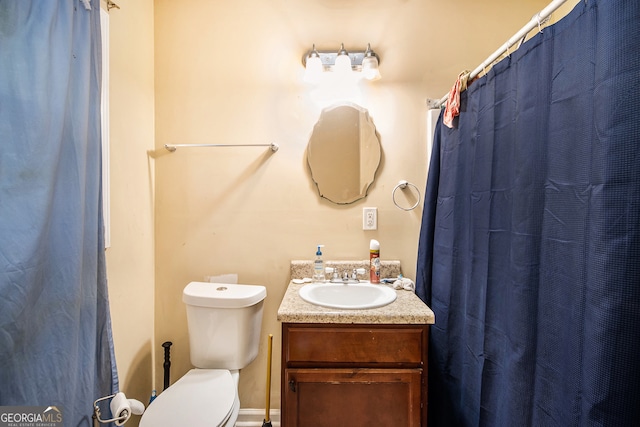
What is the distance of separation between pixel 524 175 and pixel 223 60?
160cm

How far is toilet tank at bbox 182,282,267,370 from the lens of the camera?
1334 mm

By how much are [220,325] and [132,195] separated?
0.79 metres

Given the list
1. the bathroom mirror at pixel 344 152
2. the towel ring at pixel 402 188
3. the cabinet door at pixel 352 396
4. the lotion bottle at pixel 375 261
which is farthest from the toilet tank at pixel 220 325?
the towel ring at pixel 402 188

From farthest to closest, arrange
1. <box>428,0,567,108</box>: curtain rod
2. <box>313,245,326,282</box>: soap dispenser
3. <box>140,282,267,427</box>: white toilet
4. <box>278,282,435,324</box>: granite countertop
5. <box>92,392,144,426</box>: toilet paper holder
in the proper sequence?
<box>313,245,326,282</box>: soap dispenser
<box>140,282,267,427</box>: white toilet
<box>278,282,435,324</box>: granite countertop
<box>92,392,144,426</box>: toilet paper holder
<box>428,0,567,108</box>: curtain rod

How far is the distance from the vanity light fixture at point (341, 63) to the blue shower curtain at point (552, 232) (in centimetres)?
60

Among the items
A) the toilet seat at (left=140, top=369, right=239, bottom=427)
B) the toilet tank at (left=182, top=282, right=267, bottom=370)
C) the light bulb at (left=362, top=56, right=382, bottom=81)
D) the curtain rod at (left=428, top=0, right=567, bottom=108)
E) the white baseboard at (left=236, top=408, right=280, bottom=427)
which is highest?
the light bulb at (left=362, top=56, right=382, bottom=81)

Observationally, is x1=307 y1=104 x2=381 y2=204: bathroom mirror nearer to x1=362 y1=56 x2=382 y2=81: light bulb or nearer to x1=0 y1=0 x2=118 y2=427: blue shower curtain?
x1=362 y1=56 x2=382 y2=81: light bulb

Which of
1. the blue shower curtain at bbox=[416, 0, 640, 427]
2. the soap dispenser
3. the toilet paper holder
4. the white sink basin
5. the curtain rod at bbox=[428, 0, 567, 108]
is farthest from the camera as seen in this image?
the soap dispenser

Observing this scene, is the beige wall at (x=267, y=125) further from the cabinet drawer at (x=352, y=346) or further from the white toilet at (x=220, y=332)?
the cabinet drawer at (x=352, y=346)

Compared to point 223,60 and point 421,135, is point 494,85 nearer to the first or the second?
point 421,135

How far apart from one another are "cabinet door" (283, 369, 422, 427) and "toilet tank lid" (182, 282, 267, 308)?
389mm

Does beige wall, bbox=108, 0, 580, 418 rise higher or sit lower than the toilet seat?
higher

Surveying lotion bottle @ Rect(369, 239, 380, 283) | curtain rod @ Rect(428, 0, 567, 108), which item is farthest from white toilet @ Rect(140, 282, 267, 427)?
curtain rod @ Rect(428, 0, 567, 108)

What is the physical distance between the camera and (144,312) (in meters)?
1.51
